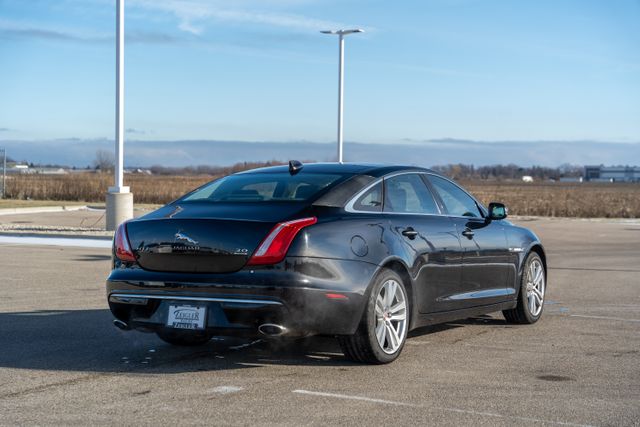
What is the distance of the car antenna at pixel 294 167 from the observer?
8672mm

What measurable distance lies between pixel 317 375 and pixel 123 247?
71.3 inches

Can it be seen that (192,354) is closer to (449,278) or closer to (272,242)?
(272,242)

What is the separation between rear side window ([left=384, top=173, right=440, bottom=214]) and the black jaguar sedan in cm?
1

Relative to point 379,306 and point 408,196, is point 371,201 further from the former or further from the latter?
point 379,306

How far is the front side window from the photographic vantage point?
930 cm

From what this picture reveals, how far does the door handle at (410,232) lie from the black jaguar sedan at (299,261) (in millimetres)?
11

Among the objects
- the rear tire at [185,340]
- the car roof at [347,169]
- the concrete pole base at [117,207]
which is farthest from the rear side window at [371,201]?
the concrete pole base at [117,207]

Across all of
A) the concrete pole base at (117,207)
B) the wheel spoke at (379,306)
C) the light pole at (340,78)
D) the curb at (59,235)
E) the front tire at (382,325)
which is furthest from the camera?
the light pole at (340,78)

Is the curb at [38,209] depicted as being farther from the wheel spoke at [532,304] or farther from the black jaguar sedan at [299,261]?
the black jaguar sedan at [299,261]

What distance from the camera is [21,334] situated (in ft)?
30.0

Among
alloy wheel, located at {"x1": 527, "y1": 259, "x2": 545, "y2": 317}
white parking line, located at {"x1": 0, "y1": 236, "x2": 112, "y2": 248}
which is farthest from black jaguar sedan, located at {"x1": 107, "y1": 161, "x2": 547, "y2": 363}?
white parking line, located at {"x1": 0, "y1": 236, "x2": 112, "y2": 248}

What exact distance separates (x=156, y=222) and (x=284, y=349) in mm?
1622

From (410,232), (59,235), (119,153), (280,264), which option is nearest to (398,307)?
(410,232)

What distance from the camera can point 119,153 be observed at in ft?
76.3
